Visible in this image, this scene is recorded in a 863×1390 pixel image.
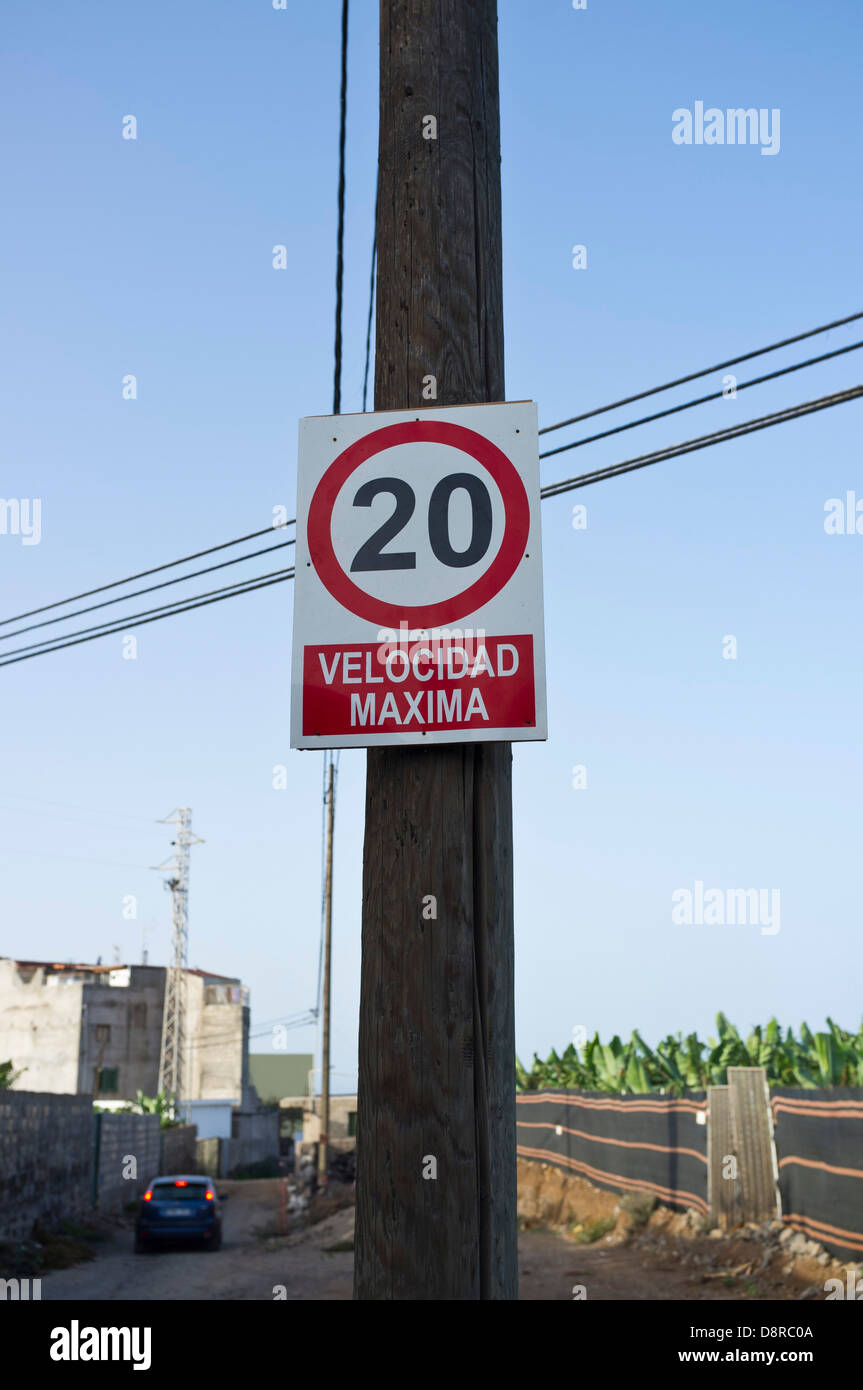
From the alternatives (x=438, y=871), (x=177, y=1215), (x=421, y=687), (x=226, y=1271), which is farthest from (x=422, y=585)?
(x=177, y=1215)

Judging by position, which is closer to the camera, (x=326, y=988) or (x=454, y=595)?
(x=454, y=595)

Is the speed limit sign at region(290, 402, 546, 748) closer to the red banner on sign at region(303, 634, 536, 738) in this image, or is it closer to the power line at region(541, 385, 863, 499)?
the red banner on sign at region(303, 634, 536, 738)

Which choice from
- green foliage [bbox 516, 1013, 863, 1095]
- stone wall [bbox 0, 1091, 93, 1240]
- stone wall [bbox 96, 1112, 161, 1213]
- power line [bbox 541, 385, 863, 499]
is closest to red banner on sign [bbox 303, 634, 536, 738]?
power line [bbox 541, 385, 863, 499]

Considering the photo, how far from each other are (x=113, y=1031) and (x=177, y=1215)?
45.0 m

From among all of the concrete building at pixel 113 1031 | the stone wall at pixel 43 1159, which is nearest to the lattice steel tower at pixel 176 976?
the concrete building at pixel 113 1031

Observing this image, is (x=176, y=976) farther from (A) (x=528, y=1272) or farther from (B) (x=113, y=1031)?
(A) (x=528, y=1272)

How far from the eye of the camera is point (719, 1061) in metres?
20.7

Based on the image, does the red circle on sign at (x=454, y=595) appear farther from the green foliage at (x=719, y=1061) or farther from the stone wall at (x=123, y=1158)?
the stone wall at (x=123, y=1158)

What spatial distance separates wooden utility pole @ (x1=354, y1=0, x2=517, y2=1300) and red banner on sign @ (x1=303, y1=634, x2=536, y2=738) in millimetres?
86

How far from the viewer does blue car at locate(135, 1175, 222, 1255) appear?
831 inches

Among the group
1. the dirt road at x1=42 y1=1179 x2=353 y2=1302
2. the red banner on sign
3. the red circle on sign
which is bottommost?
the dirt road at x1=42 y1=1179 x2=353 y2=1302
